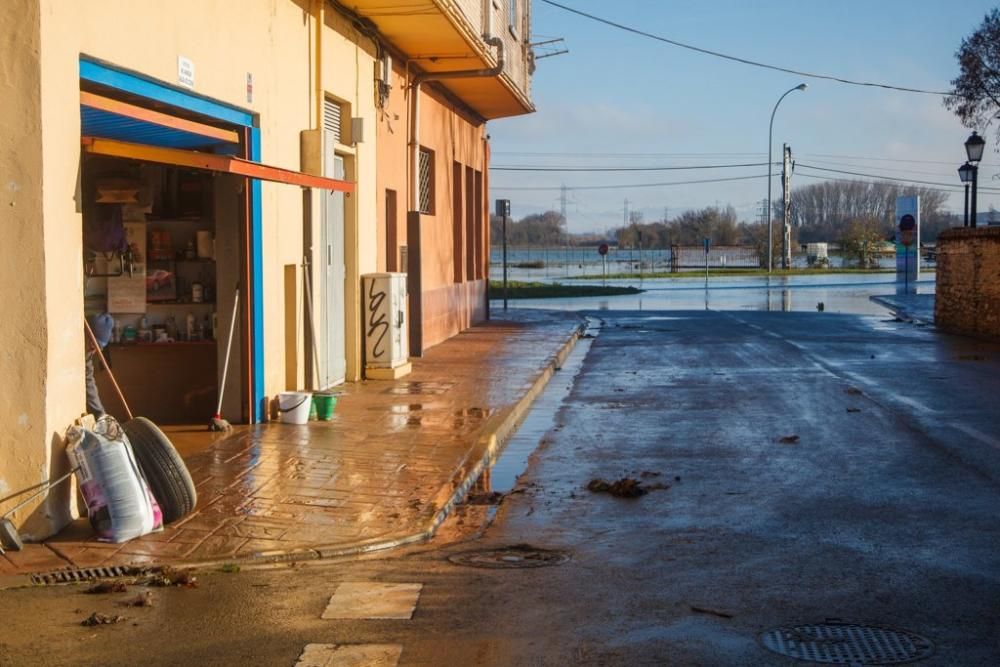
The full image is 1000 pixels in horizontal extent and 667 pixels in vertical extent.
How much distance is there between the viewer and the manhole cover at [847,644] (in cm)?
544

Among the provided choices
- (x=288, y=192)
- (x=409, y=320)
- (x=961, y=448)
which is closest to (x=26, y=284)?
(x=288, y=192)

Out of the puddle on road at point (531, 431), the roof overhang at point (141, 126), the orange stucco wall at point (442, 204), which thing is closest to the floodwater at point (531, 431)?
the puddle on road at point (531, 431)

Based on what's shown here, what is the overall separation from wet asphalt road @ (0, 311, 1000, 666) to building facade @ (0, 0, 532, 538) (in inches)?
80.5

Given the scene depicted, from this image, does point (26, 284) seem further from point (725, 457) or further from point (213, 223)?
point (725, 457)

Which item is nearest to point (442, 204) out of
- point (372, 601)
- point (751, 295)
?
point (372, 601)

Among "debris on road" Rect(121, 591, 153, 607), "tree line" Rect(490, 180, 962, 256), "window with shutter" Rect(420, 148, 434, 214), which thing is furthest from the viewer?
"tree line" Rect(490, 180, 962, 256)

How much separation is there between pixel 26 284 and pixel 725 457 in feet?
19.5

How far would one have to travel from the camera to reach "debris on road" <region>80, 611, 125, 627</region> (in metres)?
5.96

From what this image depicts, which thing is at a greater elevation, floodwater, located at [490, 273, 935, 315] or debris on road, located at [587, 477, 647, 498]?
floodwater, located at [490, 273, 935, 315]

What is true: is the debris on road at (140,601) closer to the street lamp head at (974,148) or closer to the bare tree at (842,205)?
the street lamp head at (974,148)

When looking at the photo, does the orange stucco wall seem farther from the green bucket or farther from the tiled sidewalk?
the green bucket

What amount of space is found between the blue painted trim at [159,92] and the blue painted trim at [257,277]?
0.47 meters

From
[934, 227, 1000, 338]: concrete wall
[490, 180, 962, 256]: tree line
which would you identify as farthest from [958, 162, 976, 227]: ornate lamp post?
[490, 180, 962, 256]: tree line

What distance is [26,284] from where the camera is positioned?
751 centimetres
